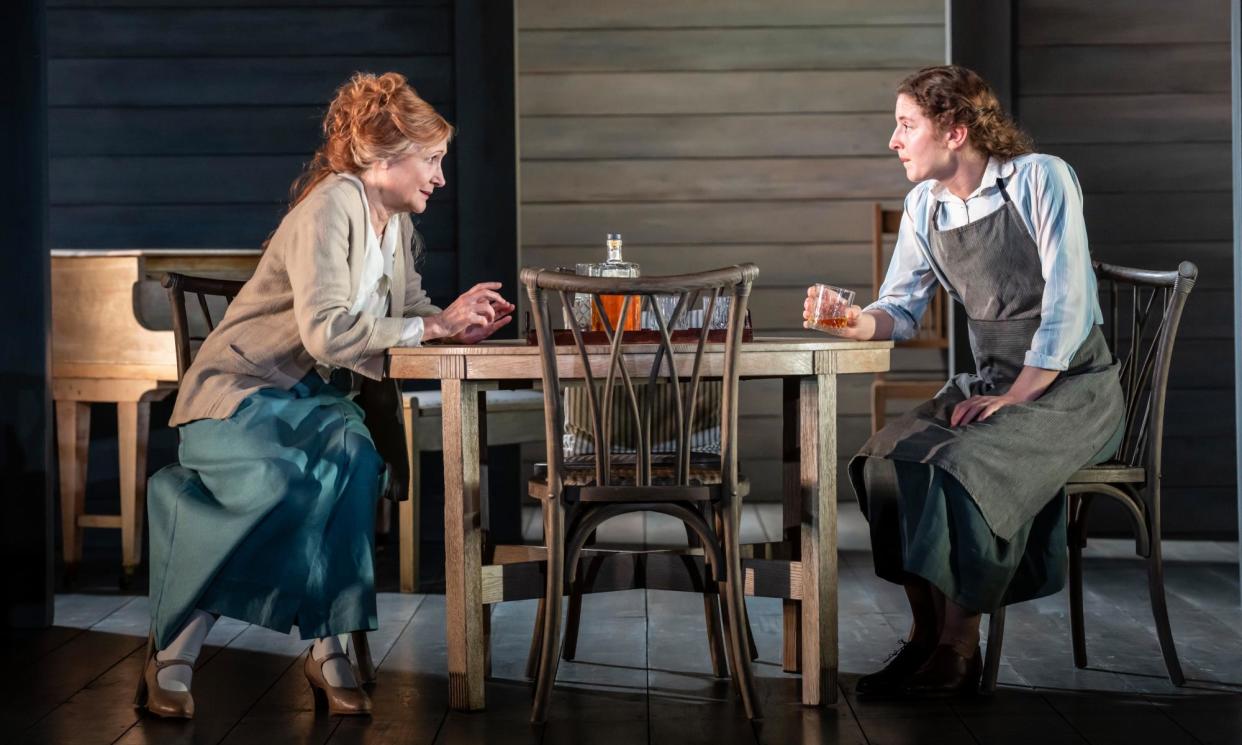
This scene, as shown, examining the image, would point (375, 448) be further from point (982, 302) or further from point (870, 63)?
point (870, 63)

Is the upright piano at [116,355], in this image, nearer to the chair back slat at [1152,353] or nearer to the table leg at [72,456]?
the table leg at [72,456]

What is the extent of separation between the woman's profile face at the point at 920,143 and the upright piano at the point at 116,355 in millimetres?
2083

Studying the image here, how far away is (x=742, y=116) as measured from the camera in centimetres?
590

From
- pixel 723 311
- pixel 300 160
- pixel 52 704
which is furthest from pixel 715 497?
pixel 300 160

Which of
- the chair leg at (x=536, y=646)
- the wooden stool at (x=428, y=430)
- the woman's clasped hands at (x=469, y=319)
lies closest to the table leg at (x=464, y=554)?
the woman's clasped hands at (x=469, y=319)

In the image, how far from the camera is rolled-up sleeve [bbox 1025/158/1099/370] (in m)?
2.69

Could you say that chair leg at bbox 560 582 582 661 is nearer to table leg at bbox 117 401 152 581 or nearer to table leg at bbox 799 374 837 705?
table leg at bbox 799 374 837 705

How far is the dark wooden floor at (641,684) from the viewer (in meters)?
2.44

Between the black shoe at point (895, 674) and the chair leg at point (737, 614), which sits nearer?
the chair leg at point (737, 614)

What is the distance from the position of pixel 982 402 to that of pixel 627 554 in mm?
763

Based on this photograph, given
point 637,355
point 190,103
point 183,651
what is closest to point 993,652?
point 637,355

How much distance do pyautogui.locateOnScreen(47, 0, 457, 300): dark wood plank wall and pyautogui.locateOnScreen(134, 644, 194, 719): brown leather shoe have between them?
2416 millimetres

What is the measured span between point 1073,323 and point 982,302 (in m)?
0.23

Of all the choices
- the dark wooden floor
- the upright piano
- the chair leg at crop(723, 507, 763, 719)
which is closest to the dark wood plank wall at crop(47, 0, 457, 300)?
the upright piano
